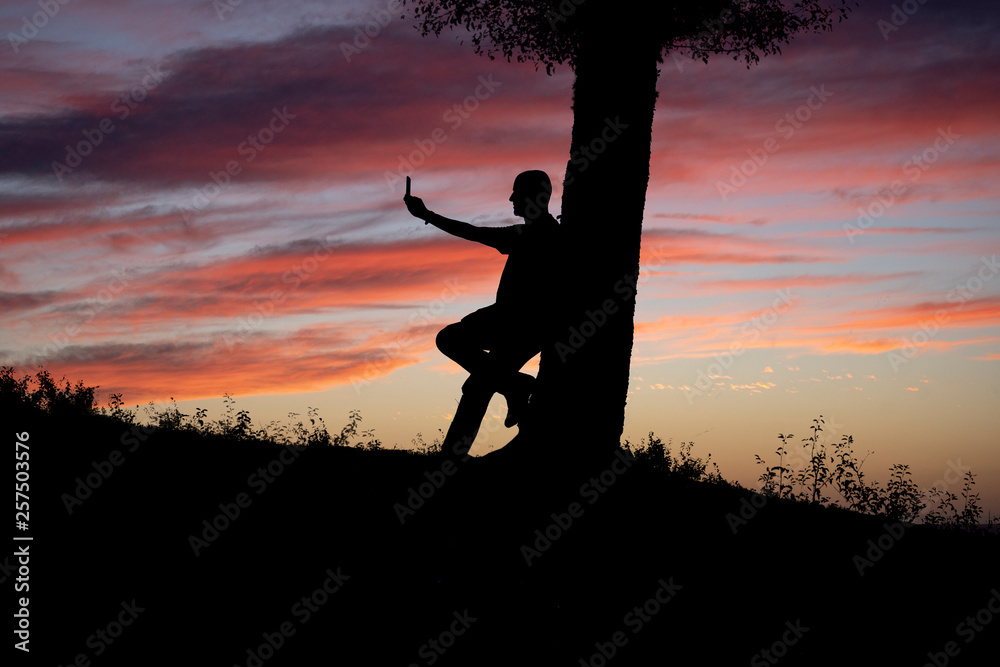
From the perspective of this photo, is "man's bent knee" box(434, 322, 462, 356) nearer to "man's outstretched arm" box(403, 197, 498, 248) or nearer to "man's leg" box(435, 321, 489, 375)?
"man's leg" box(435, 321, 489, 375)

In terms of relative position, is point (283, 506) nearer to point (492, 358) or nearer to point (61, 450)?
point (492, 358)

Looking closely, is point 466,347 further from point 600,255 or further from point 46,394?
point 46,394

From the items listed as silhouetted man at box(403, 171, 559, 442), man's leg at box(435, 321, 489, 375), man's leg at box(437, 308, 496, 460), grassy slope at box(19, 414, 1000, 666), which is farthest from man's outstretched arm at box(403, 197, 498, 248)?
grassy slope at box(19, 414, 1000, 666)

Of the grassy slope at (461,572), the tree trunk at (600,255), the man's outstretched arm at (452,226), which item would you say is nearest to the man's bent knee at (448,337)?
the man's outstretched arm at (452,226)

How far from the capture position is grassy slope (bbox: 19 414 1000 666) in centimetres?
564

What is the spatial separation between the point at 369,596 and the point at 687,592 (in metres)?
2.60

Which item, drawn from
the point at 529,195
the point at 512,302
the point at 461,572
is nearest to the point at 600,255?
the point at 529,195

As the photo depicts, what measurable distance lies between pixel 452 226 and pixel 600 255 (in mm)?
1613

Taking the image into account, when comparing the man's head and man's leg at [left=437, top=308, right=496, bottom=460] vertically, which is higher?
the man's head

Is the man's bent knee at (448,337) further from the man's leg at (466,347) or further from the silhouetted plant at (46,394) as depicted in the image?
the silhouetted plant at (46,394)

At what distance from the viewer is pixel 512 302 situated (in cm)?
764

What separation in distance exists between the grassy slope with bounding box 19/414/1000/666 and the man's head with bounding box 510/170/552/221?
2.53 meters

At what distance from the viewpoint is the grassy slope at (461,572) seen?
5.64 meters

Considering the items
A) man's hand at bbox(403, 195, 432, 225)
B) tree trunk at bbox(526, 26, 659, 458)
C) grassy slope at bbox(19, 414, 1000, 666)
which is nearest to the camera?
grassy slope at bbox(19, 414, 1000, 666)
